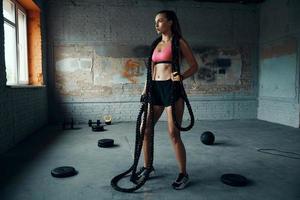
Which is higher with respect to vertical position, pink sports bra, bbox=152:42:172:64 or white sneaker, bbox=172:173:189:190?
pink sports bra, bbox=152:42:172:64

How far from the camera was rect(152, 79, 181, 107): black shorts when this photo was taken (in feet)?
7.77

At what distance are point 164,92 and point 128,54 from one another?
447 centimetres

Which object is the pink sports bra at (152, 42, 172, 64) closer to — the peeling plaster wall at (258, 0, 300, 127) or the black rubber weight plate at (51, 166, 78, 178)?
the black rubber weight plate at (51, 166, 78, 178)

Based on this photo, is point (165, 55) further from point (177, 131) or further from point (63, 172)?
point (63, 172)

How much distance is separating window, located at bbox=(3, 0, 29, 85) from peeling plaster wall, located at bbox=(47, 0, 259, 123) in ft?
2.64

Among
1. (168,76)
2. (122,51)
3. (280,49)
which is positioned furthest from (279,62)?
(168,76)

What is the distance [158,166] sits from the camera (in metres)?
3.03

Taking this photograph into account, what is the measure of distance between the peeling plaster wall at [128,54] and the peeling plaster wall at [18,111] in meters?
0.56

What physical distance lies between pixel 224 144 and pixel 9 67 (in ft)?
13.9

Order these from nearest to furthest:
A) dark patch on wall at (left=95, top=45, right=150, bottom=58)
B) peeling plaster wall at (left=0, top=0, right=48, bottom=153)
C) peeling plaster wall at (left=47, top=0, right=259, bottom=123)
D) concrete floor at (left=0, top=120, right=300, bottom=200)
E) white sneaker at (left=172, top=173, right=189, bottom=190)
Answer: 1. concrete floor at (left=0, top=120, right=300, bottom=200)
2. white sneaker at (left=172, top=173, right=189, bottom=190)
3. peeling plaster wall at (left=0, top=0, right=48, bottom=153)
4. peeling plaster wall at (left=47, top=0, right=259, bottom=123)
5. dark patch on wall at (left=95, top=45, right=150, bottom=58)

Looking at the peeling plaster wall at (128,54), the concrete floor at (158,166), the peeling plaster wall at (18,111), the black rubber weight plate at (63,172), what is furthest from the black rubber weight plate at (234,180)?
the peeling plaster wall at (128,54)

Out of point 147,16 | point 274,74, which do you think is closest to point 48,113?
point 147,16

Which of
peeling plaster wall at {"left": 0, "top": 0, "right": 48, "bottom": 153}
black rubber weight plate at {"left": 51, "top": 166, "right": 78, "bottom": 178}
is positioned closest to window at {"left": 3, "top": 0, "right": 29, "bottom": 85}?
peeling plaster wall at {"left": 0, "top": 0, "right": 48, "bottom": 153}

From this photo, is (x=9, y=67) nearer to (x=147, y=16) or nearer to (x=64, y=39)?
(x=64, y=39)
